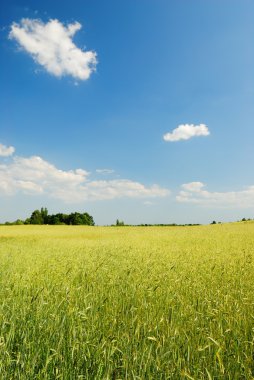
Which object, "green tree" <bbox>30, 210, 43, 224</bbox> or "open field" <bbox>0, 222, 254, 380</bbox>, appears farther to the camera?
"green tree" <bbox>30, 210, 43, 224</bbox>

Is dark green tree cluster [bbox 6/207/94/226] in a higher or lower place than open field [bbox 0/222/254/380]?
higher

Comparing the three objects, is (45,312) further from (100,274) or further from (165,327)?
(100,274)

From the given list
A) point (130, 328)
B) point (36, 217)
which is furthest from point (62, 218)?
point (130, 328)

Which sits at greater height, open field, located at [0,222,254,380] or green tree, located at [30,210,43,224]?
green tree, located at [30,210,43,224]

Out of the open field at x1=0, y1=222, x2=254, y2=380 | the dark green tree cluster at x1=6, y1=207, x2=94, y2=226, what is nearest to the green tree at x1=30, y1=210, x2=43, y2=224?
the dark green tree cluster at x1=6, y1=207, x2=94, y2=226

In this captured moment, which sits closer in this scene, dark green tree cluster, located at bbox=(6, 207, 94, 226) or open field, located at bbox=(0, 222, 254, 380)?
open field, located at bbox=(0, 222, 254, 380)

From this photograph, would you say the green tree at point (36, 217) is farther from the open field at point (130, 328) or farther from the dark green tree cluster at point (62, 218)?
the open field at point (130, 328)

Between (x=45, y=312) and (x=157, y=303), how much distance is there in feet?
5.26

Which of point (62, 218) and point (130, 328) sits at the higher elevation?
point (62, 218)

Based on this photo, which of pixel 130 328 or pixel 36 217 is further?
pixel 36 217

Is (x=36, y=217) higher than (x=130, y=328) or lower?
higher

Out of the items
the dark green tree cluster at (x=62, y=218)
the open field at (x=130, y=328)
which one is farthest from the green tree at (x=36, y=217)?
the open field at (x=130, y=328)

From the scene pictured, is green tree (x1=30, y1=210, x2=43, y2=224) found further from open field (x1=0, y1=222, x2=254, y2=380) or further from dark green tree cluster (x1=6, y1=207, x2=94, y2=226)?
open field (x1=0, y1=222, x2=254, y2=380)

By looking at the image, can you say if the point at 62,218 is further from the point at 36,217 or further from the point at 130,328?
the point at 130,328
